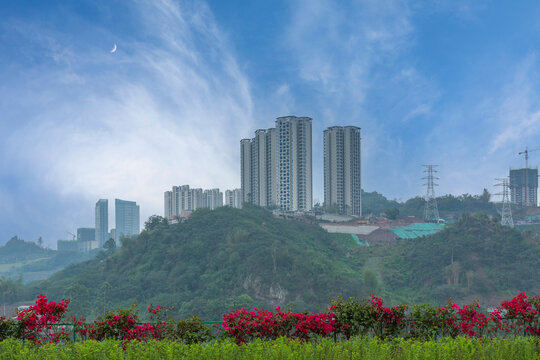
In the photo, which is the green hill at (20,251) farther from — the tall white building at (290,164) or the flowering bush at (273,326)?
the flowering bush at (273,326)

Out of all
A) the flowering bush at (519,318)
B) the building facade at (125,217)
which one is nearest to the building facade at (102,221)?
the building facade at (125,217)

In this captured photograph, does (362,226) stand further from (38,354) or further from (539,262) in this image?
(38,354)

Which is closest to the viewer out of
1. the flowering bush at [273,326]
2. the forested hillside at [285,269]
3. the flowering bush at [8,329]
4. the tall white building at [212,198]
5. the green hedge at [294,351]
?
the green hedge at [294,351]

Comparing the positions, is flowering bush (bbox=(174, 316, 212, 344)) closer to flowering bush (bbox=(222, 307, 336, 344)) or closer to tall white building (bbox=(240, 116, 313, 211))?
flowering bush (bbox=(222, 307, 336, 344))

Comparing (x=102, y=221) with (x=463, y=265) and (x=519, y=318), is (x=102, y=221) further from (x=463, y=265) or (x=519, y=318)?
(x=519, y=318)

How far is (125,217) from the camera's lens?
3472 inches

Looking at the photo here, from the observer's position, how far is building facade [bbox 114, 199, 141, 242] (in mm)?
87500

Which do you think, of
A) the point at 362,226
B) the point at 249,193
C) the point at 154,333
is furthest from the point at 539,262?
the point at 154,333

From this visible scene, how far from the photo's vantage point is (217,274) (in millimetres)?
36375

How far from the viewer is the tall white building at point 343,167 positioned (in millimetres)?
53812

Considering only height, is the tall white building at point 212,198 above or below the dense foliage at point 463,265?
above

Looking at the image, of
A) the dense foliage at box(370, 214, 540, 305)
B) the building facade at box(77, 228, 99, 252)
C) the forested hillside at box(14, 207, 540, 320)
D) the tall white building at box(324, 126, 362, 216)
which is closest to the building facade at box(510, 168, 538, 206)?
the tall white building at box(324, 126, 362, 216)


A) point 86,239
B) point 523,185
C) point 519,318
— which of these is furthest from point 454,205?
point 86,239

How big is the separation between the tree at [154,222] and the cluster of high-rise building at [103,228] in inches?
1609
